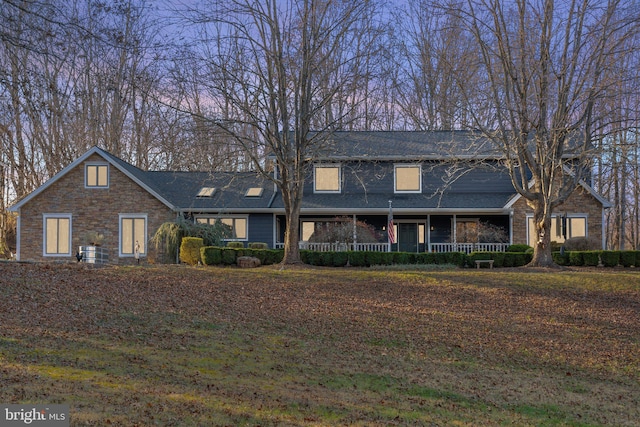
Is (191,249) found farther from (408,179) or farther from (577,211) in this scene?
(577,211)

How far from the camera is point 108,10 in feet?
36.2

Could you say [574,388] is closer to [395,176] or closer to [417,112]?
[395,176]

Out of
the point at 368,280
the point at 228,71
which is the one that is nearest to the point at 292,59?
the point at 228,71

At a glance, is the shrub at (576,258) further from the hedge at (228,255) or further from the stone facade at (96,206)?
the stone facade at (96,206)

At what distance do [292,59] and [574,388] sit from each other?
548 inches

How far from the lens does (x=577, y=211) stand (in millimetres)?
26000

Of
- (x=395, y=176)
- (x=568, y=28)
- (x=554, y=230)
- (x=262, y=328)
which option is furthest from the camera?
(x=395, y=176)

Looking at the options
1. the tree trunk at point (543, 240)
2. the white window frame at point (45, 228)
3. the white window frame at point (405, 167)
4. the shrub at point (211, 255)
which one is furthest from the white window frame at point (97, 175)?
the tree trunk at point (543, 240)

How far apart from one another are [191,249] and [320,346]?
11716 millimetres

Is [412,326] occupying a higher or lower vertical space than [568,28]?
lower

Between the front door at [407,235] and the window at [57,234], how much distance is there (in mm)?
14595

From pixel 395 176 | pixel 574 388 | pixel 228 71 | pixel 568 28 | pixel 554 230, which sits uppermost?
pixel 568 28

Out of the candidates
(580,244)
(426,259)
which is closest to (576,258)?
(580,244)

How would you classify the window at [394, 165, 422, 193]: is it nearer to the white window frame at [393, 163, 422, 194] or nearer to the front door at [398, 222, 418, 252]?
the white window frame at [393, 163, 422, 194]
